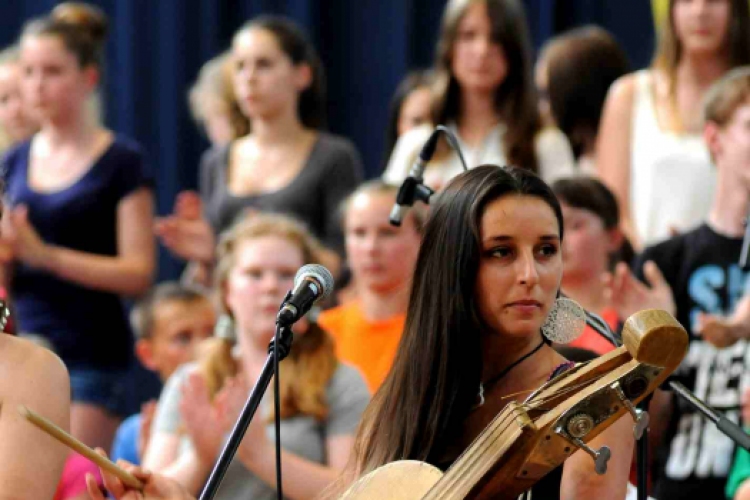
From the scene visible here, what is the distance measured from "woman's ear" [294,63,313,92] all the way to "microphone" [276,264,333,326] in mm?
2277

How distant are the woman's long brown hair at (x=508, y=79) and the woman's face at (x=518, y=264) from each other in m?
1.74

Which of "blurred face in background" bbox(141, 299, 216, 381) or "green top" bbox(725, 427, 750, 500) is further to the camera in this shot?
"blurred face in background" bbox(141, 299, 216, 381)

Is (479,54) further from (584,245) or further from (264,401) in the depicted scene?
(264,401)

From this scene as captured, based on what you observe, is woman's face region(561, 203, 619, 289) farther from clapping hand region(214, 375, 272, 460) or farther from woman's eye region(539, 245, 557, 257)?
woman's eye region(539, 245, 557, 257)

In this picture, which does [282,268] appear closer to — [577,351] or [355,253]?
[355,253]

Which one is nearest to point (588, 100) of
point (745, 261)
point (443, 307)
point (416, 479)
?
point (745, 261)

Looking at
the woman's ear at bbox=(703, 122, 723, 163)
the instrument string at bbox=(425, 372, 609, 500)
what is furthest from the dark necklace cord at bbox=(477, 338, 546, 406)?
the woman's ear at bbox=(703, 122, 723, 163)

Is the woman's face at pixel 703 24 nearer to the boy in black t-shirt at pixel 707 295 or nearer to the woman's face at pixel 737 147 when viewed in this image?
Answer: the boy in black t-shirt at pixel 707 295

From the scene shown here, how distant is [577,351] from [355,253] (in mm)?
1342

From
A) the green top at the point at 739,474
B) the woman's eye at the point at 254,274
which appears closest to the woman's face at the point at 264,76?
the woman's eye at the point at 254,274

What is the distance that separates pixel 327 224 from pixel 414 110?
0.90m

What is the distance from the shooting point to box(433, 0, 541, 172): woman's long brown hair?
413cm

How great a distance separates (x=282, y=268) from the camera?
3.66 m

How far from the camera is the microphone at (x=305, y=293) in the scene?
7.42 feet
